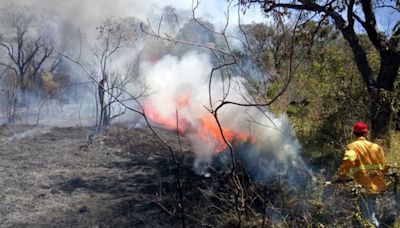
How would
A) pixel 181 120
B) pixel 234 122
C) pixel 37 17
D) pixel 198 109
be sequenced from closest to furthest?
pixel 234 122
pixel 198 109
pixel 181 120
pixel 37 17

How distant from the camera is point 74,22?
4762 centimetres

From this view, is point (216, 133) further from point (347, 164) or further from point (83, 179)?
point (347, 164)

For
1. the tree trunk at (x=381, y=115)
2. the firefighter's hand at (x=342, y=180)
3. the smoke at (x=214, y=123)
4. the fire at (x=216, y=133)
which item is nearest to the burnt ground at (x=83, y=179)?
the fire at (x=216, y=133)

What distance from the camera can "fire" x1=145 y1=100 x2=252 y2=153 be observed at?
40.8 feet

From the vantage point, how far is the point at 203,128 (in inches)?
685

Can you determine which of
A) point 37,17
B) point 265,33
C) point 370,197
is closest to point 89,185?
point 370,197

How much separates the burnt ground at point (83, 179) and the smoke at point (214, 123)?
148cm

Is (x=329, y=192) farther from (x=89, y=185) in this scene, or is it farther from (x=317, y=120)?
(x=89, y=185)

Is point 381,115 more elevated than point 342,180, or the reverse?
point 381,115

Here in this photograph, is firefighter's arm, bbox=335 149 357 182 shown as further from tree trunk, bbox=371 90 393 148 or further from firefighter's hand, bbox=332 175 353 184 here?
tree trunk, bbox=371 90 393 148

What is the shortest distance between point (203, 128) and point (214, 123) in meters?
1.57

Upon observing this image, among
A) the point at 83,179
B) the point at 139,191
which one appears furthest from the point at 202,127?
the point at 139,191

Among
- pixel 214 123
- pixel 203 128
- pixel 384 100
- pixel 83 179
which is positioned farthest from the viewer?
pixel 203 128

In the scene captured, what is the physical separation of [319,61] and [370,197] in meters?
8.78
